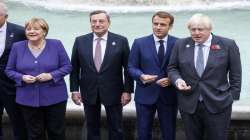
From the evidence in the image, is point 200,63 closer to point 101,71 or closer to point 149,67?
point 149,67

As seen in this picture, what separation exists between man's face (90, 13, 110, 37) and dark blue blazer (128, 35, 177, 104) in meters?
0.30

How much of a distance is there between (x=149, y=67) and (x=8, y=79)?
4.13 feet

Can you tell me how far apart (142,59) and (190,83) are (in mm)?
563

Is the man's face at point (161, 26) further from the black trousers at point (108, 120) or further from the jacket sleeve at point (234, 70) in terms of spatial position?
the black trousers at point (108, 120)

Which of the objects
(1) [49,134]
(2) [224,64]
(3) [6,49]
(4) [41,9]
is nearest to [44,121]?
(1) [49,134]

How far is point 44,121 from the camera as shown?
496cm

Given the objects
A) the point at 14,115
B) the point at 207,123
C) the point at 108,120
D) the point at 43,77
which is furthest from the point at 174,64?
the point at 14,115

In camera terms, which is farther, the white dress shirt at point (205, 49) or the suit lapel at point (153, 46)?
the suit lapel at point (153, 46)

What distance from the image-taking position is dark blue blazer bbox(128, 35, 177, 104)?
4.85 metres

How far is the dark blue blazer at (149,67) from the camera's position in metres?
4.85

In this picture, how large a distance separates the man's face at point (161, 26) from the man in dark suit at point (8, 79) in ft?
3.96

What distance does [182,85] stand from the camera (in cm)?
443

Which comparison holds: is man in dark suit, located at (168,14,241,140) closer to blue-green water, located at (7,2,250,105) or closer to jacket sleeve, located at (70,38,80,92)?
jacket sleeve, located at (70,38,80,92)

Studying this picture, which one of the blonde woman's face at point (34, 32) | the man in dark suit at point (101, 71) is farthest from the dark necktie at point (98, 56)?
the blonde woman's face at point (34, 32)
